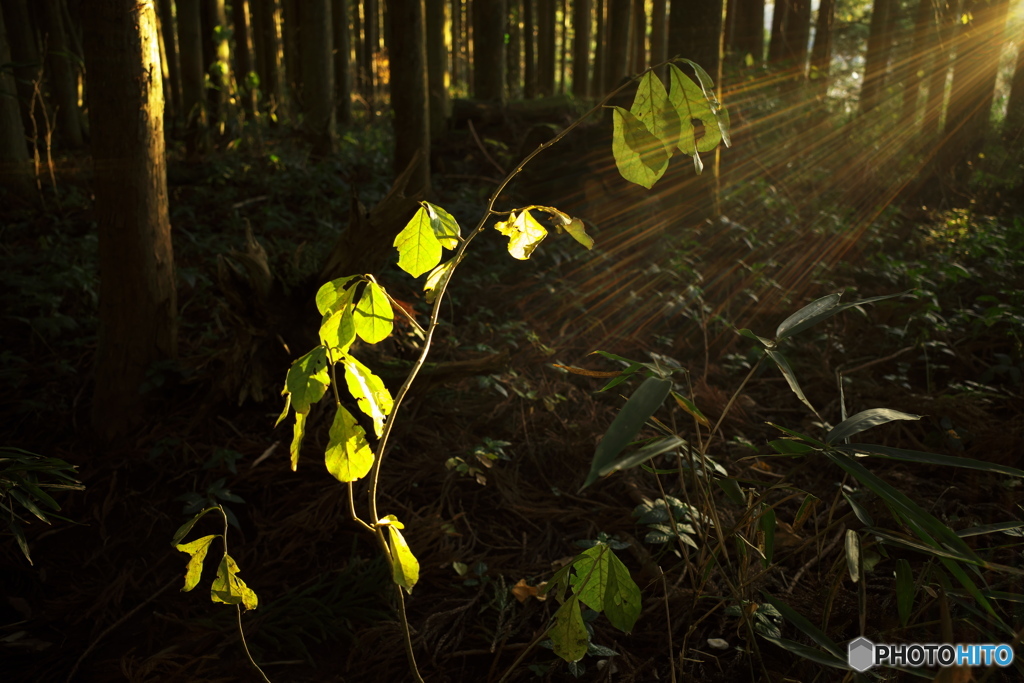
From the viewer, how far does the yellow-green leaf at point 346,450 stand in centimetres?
103

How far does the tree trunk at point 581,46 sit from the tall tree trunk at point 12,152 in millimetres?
9606

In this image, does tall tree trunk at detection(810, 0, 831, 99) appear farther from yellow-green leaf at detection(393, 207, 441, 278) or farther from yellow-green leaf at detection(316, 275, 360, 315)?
yellow-green leaf at detection(316, 275, 360, 315)

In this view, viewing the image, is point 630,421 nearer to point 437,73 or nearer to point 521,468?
point 521,468

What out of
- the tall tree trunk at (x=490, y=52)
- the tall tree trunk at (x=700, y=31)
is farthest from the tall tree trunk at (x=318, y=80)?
the tall tree trunk at (x=700, y=31)

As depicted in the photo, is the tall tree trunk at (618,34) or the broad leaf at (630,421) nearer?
the broad leaf at (630,421)

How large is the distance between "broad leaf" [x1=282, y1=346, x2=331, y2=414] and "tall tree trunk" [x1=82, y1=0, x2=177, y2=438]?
2074 millimetres

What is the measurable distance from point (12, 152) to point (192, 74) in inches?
101

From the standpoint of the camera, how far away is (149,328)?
2734 millimetres

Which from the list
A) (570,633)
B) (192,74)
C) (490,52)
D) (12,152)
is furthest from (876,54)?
(570,633)

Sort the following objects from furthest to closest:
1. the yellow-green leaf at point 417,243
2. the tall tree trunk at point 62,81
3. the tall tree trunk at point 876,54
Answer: the tall tree trunk at point 876,54 → the tall tree trunk at point 62,81 → the yellow-green leaf at point 417,243

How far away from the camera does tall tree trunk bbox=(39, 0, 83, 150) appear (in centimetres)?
748

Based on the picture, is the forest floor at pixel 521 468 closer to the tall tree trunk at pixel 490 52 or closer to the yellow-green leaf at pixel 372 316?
A: the yellow-green leaf at pixel 372 316

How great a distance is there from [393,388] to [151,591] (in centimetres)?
117

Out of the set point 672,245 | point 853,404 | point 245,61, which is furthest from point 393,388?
point 245,61
